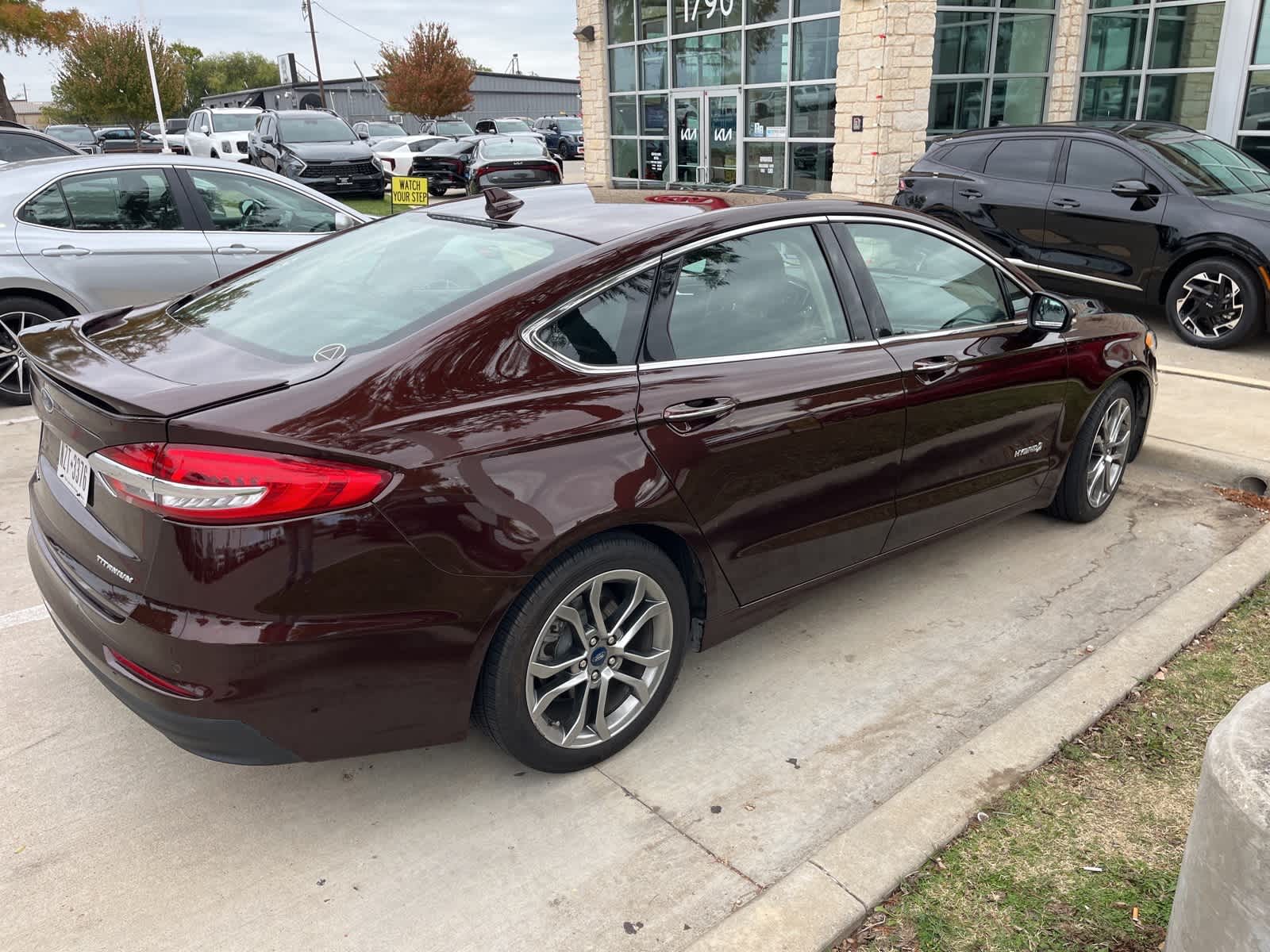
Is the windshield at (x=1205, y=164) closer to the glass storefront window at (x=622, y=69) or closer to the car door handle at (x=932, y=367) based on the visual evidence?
the car door handle at (x=932, y=367)

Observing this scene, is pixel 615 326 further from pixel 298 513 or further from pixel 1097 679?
pixel 1097 679

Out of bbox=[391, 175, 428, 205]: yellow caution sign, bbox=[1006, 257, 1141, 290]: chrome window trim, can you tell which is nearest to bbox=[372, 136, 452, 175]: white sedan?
bbox=[391, 175, 428, 205]: yellow caution sign

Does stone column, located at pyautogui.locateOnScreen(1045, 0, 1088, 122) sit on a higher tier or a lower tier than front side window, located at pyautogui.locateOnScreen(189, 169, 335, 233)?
higher

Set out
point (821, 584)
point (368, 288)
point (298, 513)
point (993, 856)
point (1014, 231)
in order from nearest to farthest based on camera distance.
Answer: point (298, 513), point (993, 856), point (368, 288), point (821, 584), point (1014, 231)

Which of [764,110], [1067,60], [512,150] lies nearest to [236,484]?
[764,110]

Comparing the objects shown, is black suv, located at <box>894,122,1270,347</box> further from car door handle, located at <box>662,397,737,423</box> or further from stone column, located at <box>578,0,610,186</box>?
stone column, located at <box>578,0,610,186</box>

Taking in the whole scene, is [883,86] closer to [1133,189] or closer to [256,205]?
[1133,189]

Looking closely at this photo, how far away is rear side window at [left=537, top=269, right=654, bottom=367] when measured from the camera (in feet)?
9.07

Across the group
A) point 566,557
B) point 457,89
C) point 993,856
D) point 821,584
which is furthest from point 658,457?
point 457,89

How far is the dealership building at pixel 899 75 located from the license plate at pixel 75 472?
11726mm

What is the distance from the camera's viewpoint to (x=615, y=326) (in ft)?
9.42

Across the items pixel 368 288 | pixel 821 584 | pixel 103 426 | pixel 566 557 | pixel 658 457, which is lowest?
pixel 821 584

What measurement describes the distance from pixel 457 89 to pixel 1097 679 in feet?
147

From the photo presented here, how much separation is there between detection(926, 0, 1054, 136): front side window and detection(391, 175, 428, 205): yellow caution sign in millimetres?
7064
